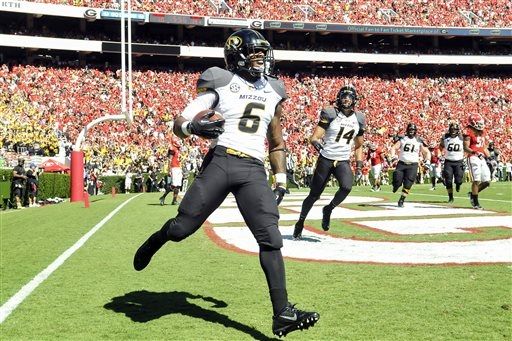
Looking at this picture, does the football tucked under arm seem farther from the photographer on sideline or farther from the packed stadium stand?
the packed stadium stand

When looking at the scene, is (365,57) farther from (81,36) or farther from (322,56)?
(81,36)

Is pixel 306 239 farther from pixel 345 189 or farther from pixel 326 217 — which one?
pixel 345 189

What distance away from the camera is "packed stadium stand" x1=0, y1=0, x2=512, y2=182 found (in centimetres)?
3219

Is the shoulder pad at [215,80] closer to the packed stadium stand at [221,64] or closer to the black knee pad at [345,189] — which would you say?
the black knee pad at [345,189]

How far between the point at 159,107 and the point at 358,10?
70.8ft

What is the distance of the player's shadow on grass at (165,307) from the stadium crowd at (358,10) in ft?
134

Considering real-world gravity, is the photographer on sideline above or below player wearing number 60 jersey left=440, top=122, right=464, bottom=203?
below

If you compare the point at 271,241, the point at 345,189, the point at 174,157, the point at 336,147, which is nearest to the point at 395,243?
the point at 345,189

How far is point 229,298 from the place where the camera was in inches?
186

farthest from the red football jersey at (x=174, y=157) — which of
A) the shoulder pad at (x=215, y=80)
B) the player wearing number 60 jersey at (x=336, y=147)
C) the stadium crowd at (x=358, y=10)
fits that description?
the stadium crowd at (x=358, y=10)

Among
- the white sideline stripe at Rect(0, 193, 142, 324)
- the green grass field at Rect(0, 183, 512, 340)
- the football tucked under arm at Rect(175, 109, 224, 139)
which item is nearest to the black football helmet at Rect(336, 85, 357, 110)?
the green grass field at Rect(0, 183, 512, 340)

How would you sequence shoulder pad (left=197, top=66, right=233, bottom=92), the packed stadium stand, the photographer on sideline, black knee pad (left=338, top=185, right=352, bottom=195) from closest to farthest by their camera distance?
shoulder pad (left=197, top=66, right=233, bottom=92), black knee pad (left=338, top=185, right=352, bottom=195), the photographer on sideline, the packed stadium stand

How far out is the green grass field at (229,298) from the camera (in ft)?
12.4

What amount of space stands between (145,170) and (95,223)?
18958 millimetres
